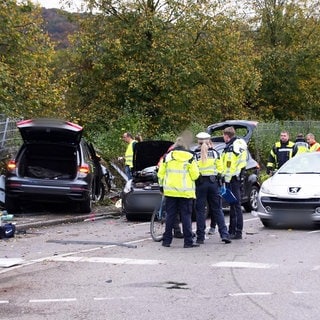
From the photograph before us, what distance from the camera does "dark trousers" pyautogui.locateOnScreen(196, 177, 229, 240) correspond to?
10859 millimetres

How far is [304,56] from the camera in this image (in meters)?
41.3

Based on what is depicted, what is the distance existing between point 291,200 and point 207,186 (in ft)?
7.24

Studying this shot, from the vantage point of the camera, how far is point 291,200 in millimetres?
12312

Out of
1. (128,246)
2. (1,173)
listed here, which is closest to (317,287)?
(128,246)

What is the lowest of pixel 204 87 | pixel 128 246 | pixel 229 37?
pixel 128 246

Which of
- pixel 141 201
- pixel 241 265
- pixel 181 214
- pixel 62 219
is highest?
pixel 181 214

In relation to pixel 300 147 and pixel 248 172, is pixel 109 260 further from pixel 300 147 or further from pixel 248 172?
pixel 300 147

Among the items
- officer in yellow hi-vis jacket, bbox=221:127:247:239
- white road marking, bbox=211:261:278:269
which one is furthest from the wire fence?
white road marking, bbox=211:261:278:269

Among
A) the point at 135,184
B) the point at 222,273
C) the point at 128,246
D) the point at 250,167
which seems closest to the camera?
the point at 222,273

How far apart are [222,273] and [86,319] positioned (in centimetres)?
268

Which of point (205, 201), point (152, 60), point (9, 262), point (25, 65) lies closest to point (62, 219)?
point (205, 201)

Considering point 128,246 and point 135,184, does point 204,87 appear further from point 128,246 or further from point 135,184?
point 128,246

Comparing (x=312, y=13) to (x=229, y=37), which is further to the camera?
(x=312, y=13)

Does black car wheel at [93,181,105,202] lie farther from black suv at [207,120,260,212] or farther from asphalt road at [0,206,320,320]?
asphalt road at [0,206,320,320]
